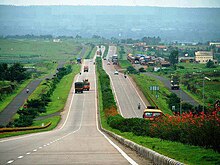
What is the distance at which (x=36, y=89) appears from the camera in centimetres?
11612

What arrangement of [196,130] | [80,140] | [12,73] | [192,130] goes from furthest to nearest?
[12,73]
[80,140]
[192,130]
[196,130]

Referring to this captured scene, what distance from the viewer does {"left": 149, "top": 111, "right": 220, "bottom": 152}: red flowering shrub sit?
17656 millimetres

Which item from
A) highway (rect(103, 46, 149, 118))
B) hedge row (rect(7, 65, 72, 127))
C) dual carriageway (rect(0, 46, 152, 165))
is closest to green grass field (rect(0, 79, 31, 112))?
hedge row (rect(7, 65, 72, 127))

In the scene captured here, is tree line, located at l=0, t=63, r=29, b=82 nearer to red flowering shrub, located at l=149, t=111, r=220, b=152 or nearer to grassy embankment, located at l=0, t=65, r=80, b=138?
grassy embankment, located at l=0, t=65, r=80, b=138

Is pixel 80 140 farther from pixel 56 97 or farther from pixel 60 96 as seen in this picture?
pixel 60 96

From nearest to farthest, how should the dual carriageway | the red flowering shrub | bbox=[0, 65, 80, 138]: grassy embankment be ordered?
the red flowering shrub, the dual carriageway, bbox=[0, 65, 80, 138]: grassy embankment

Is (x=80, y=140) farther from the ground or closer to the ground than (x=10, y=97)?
farther from the ground

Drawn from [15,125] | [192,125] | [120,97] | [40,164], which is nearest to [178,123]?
[192,125]

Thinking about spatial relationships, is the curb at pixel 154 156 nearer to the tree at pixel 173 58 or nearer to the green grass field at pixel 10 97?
the green grass field at pixel 10 97

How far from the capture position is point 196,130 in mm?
19953

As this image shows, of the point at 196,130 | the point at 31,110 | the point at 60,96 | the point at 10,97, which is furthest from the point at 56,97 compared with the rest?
the point at 196,130

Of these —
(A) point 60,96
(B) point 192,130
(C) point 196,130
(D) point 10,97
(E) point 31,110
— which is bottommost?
(A) point 60,96

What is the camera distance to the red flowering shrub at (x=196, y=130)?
57.9 feet

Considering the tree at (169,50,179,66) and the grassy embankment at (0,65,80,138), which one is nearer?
the grassy embankment at (0,65,80,138)
